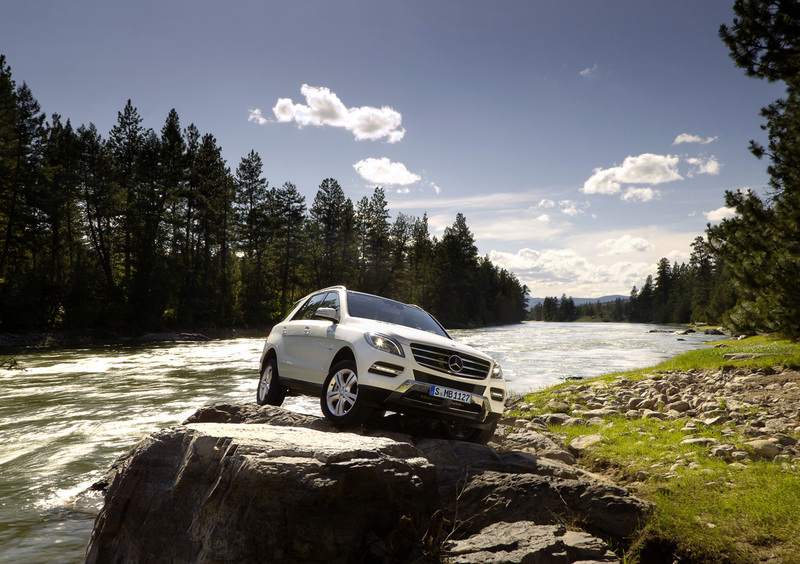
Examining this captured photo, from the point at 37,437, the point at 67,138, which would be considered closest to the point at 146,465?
the point at 37,437

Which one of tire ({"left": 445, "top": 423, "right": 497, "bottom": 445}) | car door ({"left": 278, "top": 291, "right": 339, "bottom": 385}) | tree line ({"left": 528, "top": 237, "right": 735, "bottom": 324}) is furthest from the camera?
tree line ({"left": 528, "top": 237, "right": 735, "bottom": 324})

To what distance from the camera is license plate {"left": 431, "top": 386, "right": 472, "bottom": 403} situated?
5.62 meters

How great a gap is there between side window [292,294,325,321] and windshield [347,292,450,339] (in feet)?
2.59

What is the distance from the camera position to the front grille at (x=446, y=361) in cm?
574

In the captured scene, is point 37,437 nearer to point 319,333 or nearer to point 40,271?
point 319,333

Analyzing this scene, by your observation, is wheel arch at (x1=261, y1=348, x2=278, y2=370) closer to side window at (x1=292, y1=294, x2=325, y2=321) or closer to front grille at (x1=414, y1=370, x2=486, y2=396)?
side window at (x1=292, y1=294, x2=325, y2=321)

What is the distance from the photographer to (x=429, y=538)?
3586mm

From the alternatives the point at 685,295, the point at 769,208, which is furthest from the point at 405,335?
the point at 685,295

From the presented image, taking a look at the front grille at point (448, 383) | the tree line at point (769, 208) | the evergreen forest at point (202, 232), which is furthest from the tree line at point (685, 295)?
the front grille at point (448, 383)

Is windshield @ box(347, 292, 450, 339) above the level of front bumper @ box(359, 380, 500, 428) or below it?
above

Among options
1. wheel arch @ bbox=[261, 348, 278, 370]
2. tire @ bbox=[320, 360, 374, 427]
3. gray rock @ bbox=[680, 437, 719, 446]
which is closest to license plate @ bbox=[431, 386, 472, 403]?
tire @ bbox=[320, 360, 374, 427]

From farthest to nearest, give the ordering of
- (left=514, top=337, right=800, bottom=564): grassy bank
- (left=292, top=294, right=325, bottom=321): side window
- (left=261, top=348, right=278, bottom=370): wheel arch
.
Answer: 1. (left=261, top=348, right=278, bottom=370): wheel arch
2. (left=292, top=294, right=325, bottom=321): side window
3. (left=514, top=337, right=800, bottom=564): grassy bank

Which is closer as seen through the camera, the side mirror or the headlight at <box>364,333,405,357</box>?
the headlight at <box>364,333,405,357</box>

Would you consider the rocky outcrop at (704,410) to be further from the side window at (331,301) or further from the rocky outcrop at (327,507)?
the side window at (331,301)
